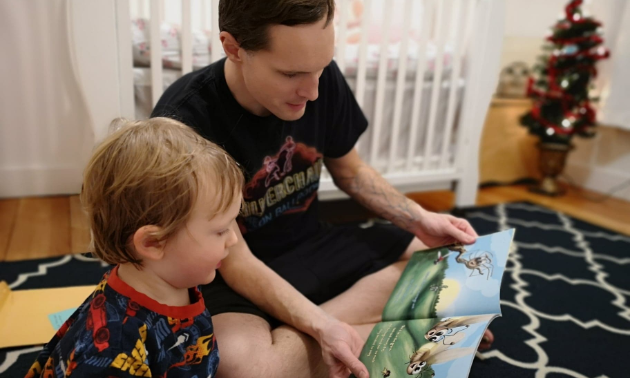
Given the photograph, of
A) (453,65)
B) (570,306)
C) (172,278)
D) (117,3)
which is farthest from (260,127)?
(453,65)

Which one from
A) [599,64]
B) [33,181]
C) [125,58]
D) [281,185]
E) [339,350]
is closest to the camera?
[339,350]

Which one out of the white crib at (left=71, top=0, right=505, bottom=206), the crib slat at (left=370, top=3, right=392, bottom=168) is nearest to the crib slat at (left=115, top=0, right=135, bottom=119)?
the white crib at (left=71, top=0, right=505, bottom=206)

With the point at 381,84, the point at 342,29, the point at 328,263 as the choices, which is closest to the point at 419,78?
the point at 381,84

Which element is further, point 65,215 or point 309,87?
point 65,215

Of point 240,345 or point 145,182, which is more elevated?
point 145,182

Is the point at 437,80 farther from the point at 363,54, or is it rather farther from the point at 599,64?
the point at 599,64

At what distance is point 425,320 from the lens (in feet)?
2.54

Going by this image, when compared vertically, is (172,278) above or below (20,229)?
above

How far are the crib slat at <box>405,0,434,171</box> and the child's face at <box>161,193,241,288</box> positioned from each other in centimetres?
115

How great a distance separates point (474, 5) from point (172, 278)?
1.46 metres

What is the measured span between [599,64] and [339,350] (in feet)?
6.93

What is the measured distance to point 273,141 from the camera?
898mm

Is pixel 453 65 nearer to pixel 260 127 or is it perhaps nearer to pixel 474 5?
pixel 474 5

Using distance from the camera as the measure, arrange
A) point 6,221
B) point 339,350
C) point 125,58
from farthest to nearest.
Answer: point 6,221
point 125,58
point 339,350
